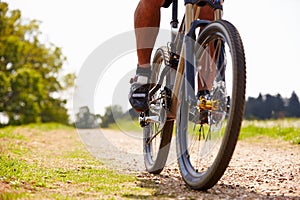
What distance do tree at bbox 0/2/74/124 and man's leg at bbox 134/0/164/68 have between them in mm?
24080

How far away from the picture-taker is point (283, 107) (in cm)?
1195

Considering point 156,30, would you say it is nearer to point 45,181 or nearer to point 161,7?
point 161,7

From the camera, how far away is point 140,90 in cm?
399

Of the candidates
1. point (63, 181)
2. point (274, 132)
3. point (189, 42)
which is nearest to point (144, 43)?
point (189, 42)

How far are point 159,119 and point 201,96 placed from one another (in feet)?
2.69

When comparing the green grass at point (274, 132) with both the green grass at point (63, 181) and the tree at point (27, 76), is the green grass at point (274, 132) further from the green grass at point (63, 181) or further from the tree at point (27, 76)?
the tree at point (27, 76)

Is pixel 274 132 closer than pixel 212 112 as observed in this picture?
No

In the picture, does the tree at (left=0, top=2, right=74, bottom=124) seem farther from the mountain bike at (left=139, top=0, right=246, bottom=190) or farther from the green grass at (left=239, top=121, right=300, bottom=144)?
the mountain bike at (left=139, top=0, right=246, bottom=190)

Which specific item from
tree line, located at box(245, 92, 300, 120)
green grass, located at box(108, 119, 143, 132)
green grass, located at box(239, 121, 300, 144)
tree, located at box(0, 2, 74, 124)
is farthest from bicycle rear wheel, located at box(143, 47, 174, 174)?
tree, located at box(0, 2, 74, 124)

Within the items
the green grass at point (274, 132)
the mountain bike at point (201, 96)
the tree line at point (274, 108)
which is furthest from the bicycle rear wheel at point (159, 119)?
the tree line at point (274, 108)

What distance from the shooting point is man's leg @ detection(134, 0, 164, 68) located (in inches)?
149

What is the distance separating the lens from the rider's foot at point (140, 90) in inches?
156

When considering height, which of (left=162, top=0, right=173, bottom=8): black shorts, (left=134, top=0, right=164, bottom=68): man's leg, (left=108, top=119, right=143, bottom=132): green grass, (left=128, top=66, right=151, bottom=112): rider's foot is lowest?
(left=108, top=119, right=143, bottom=132): green grass

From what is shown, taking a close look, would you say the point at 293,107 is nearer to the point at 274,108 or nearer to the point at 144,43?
the point at 274,108
